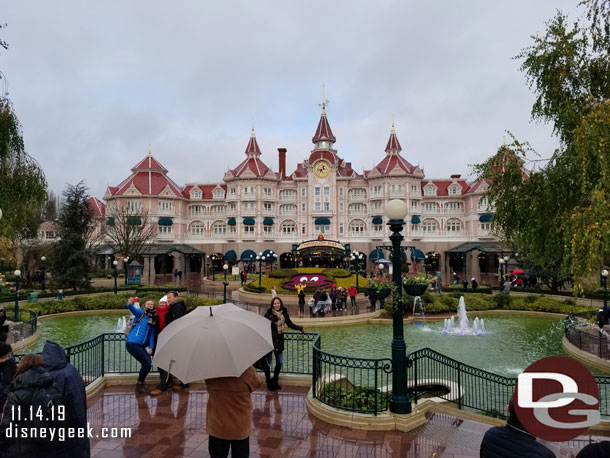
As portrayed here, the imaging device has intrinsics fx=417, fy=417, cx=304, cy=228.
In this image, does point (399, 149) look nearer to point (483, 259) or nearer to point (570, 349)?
point (483, 259)

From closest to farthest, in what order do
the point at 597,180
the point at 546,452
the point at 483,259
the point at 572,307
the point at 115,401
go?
the point at 546,452 → the point at 115,401 → the point at 597,180 → the point at 572,307 → the point at 483,259

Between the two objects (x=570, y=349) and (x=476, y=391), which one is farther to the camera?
(x=570, y=349)

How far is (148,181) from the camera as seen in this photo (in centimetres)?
5344

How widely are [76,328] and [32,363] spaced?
63.0 ft

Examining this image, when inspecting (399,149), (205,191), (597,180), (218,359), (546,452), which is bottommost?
(546,452)

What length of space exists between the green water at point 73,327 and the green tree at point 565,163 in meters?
17.8

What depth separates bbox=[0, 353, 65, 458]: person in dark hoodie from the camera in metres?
4.11

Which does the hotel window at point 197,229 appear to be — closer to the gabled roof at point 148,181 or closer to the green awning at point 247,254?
the gabled roof at point 148,181

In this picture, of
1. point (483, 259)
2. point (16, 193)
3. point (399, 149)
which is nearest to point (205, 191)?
point (399, 149)

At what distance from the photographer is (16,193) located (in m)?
14.2

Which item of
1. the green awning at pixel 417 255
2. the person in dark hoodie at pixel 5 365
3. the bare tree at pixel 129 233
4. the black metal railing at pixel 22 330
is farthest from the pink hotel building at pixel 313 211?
the person in dark hoodie at pixel 5 365

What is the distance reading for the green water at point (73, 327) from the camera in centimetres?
1847

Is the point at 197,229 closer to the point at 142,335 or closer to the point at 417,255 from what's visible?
the point at 417,255

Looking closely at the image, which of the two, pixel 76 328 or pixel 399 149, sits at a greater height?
pixel 399 149
